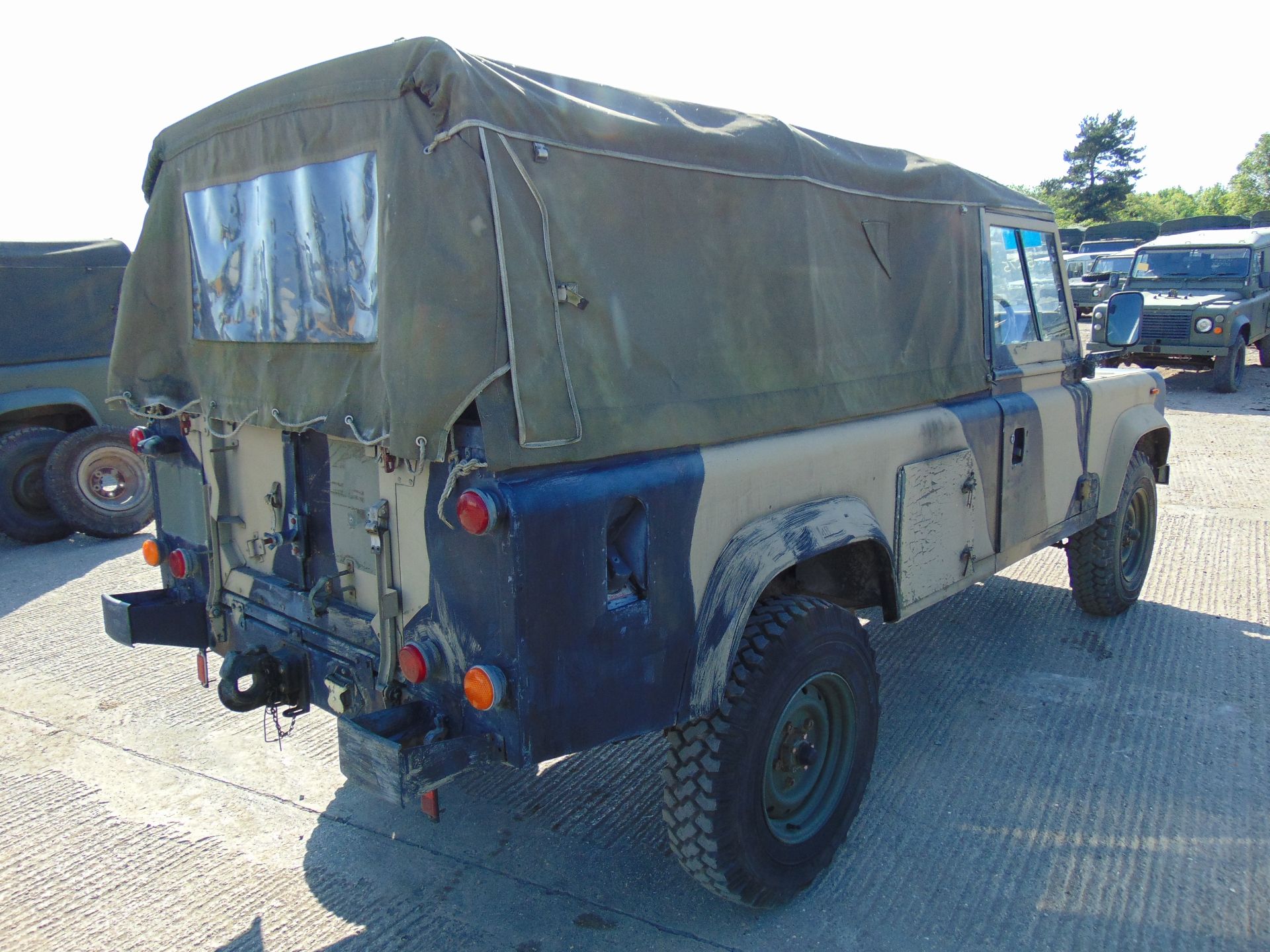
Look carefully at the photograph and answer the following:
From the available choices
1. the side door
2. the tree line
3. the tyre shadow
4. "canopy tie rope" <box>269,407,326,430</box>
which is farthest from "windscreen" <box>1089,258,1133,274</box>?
the tree line

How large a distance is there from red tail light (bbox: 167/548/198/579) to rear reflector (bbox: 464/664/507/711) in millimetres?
1727

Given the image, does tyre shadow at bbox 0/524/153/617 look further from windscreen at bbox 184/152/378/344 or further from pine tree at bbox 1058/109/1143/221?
pine tree at bbox 1058/109/1143/221

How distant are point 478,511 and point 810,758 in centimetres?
150

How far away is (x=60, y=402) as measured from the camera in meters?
7.29

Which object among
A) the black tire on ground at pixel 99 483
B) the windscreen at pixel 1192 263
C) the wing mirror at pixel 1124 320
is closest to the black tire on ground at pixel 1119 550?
the wing mirror at pixel 1124 320

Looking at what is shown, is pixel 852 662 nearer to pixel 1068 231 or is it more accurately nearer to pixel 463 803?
pixel 463 803

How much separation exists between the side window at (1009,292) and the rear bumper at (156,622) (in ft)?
11.3

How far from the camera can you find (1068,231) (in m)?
Result: 35.3

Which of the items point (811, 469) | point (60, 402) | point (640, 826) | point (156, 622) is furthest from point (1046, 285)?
point (60, 402)

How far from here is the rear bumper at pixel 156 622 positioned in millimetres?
3363

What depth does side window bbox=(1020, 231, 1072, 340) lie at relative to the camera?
4492 mm

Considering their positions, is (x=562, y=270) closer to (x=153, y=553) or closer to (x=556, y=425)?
(x=556, y=425)

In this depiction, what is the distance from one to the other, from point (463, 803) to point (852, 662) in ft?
5.27

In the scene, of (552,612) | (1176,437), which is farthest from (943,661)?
(1176,437)
